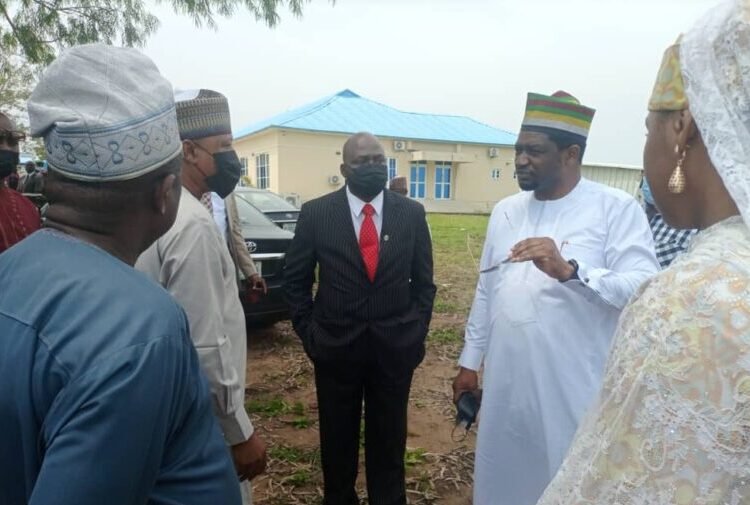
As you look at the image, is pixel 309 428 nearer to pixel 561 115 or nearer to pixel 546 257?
pixel 546 257

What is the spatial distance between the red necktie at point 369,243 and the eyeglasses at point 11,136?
211cm

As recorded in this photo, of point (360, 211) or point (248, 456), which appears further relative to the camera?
point (360, 211)

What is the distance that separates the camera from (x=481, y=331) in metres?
2.76

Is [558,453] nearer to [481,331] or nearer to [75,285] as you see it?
[481,331]

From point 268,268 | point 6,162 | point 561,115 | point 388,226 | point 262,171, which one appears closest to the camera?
point 561,115

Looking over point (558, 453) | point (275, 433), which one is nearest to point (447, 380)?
point (275, 433)

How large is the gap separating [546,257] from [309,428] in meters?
2.56

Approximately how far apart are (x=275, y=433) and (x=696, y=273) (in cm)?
349

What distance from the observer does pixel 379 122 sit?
32750mm

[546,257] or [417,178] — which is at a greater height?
[546,257]

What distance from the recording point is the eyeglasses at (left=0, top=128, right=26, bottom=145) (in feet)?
10.6

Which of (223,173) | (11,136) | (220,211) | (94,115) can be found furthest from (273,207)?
(94,115)

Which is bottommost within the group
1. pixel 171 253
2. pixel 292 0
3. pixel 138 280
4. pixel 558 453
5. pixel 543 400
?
pixel 558 453

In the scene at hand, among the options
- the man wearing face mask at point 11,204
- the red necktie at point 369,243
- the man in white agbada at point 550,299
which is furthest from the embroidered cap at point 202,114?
the man wearing face mask at point 11,204
